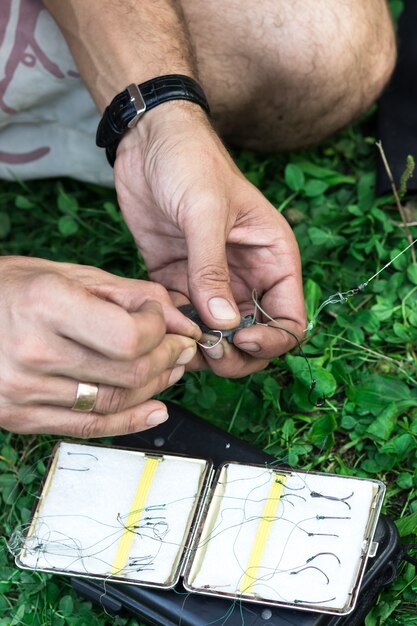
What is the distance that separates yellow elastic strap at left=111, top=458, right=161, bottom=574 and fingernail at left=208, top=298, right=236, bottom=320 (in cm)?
40

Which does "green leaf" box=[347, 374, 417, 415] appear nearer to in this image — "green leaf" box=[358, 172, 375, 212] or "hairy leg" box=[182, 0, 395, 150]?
"green leaf" box=[358, 172, 375, 212]

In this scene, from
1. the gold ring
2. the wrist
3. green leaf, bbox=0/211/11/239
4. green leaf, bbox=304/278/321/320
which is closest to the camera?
the gold ring

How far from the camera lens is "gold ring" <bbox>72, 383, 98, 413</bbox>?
1529 millimetres

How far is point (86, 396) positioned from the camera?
154 cm

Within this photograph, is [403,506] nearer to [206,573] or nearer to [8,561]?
[206,573]

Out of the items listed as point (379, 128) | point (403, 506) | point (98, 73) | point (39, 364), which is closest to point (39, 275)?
point (39, 364)

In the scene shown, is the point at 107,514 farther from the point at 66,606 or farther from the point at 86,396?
the point at 86,396

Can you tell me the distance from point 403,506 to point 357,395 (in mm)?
270

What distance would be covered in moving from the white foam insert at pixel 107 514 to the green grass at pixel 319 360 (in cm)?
14

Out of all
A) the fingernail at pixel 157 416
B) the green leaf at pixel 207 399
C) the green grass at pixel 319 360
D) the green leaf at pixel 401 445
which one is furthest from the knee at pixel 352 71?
the fingernail at pixel 157 416

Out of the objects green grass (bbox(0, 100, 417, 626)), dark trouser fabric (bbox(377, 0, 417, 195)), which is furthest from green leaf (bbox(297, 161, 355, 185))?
dark trouser fabric (bbox(377, 0, 417, 195))

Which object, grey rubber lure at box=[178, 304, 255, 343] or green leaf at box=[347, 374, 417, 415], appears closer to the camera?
grey rubber lure at box=[178, 304, 255, 343]

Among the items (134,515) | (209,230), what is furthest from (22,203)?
(134,515)

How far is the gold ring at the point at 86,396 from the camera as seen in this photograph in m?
1.53
